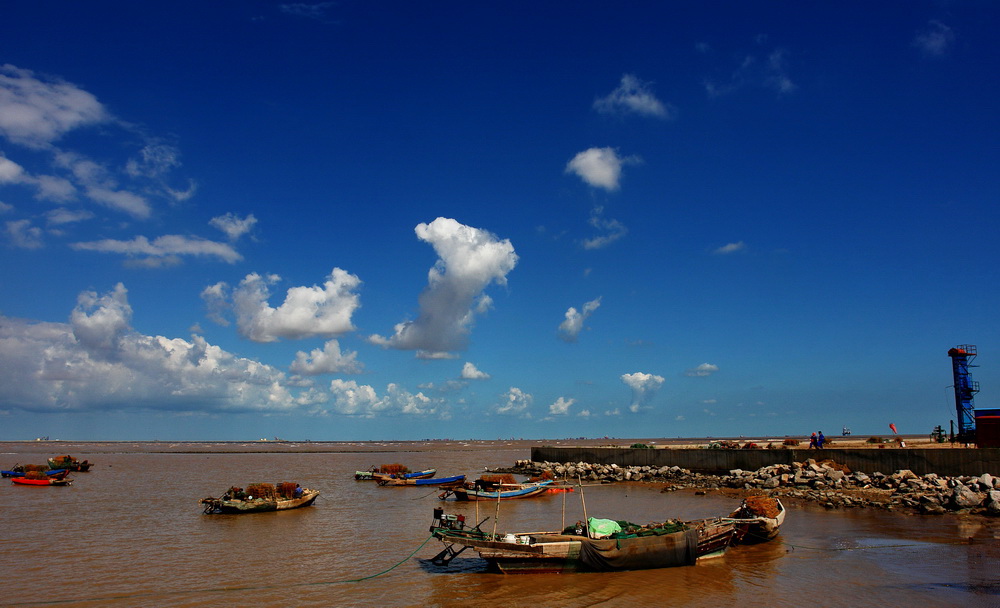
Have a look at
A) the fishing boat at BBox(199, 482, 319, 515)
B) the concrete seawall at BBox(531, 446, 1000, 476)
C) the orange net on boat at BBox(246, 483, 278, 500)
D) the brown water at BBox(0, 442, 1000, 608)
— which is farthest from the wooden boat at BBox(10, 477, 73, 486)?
the concrete seawall at BBox(531, 446, 1000, 476)

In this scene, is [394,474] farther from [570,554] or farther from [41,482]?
[570,554]

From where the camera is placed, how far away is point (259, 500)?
1220 inches

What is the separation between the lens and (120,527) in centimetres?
2675

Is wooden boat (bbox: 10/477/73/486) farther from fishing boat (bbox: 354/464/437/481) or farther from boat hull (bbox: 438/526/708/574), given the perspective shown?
boat hull (bbox: 438/526/708/574)

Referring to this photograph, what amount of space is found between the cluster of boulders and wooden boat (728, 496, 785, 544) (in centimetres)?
888

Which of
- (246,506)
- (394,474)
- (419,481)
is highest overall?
(246,506)

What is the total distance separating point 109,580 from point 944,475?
37.8 metres

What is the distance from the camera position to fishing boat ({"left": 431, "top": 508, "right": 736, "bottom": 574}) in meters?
18.1

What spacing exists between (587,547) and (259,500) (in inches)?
792

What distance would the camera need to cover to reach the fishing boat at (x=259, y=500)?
30.4 metres

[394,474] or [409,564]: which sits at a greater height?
[409,564]

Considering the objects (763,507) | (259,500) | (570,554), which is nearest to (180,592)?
(570,554)

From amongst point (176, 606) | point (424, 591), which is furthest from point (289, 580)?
point (424, 591)

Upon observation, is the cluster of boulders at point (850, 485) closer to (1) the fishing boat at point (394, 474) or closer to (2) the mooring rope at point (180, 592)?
(1) the fishing boat at point (394, 474)
